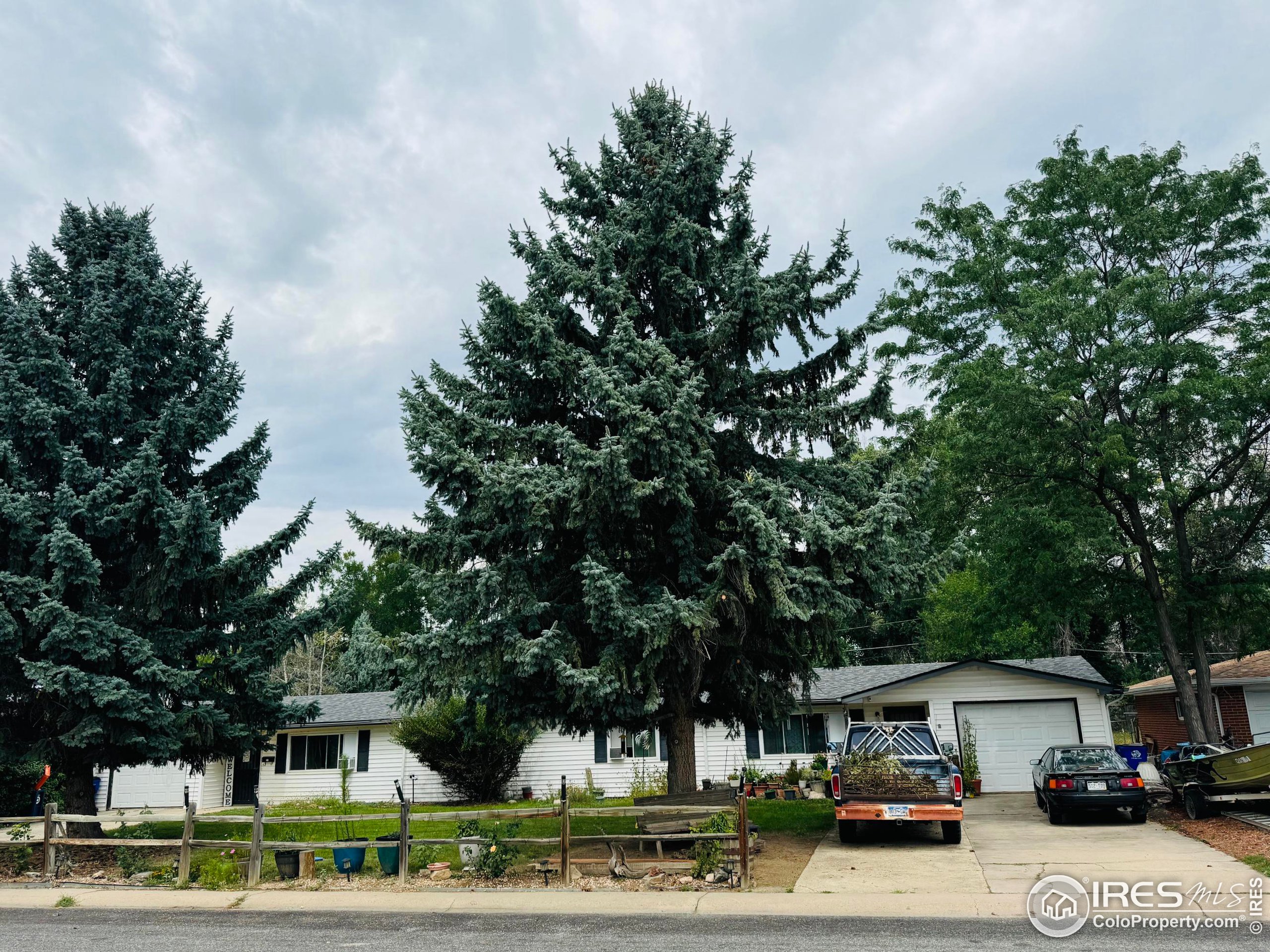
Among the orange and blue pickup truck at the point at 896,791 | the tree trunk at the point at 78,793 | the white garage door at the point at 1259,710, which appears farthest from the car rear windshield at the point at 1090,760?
the tree trunk at the point at 78,793

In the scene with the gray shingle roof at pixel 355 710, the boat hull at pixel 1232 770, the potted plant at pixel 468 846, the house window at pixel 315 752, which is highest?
the gray shingle roof at pixel 355 710

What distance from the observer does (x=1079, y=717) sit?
21234 millimetres

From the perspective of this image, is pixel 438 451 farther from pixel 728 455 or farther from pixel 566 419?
pixel 728 455

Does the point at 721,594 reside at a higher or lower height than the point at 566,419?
lower

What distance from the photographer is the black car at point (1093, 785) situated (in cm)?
1470

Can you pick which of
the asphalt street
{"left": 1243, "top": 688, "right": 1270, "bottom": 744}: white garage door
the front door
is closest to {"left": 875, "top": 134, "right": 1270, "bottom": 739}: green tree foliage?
{"left": 1243, "top": 688, "right": 1270, "bottom": 744}: white garage door

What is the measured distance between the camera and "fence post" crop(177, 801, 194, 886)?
11820mm

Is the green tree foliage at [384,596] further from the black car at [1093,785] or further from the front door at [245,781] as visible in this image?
the black car at [1093,785]

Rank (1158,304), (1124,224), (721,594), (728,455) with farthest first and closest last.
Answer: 1. (1124,224)
2. (1158,304)
3. (728,455)
4. (721,594)

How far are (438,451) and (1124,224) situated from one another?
709 inches

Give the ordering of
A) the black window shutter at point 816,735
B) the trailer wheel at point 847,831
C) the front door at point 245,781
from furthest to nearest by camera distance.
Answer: the front door at point 245,781
the black window shutter at point 816,735
the trailer wheel at point 847,831

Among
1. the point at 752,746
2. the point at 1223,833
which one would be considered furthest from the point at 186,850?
the point at 752,746

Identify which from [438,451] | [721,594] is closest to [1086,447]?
[721,594]

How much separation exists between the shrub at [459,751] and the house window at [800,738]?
23.8 ft
